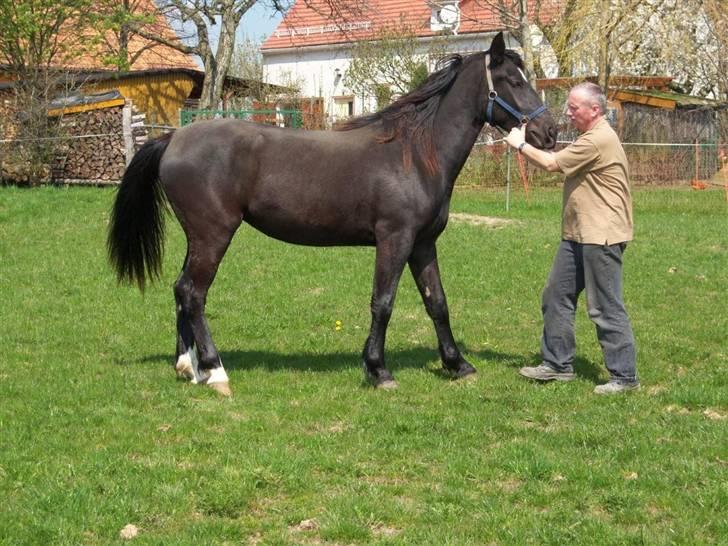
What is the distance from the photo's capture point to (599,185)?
7.28 meters

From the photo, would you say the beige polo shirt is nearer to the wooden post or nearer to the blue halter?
the blue halter

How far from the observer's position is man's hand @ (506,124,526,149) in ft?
23.5

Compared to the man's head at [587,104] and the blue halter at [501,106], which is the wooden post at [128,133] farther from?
the man's head at [587,104]

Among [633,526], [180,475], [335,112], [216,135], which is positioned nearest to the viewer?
[633,526]

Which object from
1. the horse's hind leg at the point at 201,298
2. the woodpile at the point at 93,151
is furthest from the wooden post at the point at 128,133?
the horse's hind leg at the point at 201,298

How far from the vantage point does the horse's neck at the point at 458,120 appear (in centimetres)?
754

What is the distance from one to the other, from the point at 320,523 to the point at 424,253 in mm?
3420

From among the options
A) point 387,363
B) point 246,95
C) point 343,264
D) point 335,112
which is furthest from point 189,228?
point 335,112

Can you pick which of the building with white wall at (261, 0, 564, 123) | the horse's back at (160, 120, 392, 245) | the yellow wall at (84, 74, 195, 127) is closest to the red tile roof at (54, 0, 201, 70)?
the yellow wall at (84, 74, 195, 127)

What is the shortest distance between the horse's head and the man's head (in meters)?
0.20

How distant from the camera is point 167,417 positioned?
6.56 meters

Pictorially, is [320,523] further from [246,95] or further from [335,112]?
[335,112]

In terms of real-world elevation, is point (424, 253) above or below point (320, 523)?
above

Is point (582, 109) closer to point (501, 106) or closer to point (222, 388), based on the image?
point (501, 106)
